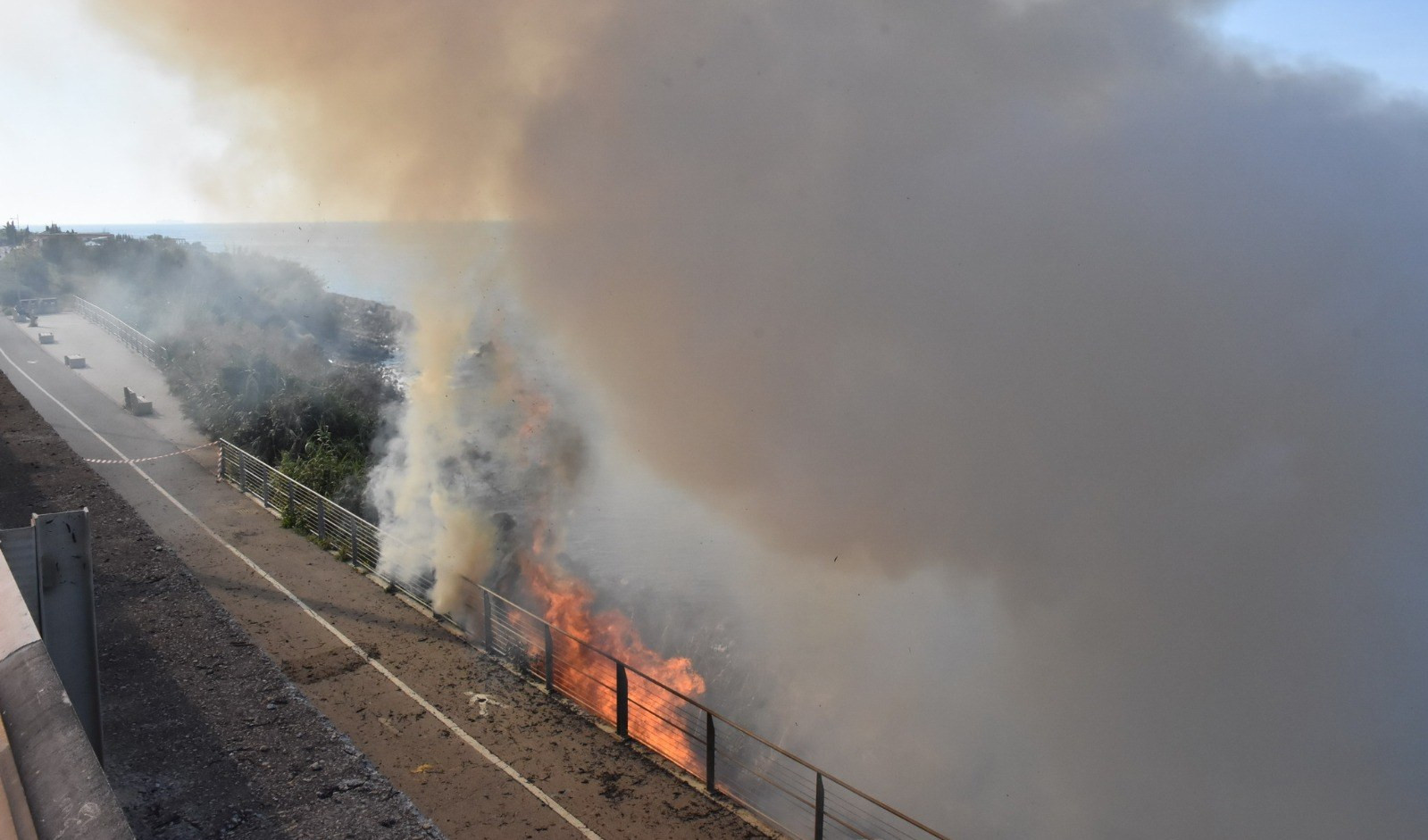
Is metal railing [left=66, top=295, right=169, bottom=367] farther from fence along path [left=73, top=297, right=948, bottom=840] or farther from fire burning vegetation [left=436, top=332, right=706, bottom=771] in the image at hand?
fence along path [left=73, top=297, right=948, bottom=840]

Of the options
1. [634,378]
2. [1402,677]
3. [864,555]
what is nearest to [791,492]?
[864,555]

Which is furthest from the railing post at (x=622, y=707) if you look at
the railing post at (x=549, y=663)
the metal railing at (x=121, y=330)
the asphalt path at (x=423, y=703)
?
the metal railing at (x=121, y=330)

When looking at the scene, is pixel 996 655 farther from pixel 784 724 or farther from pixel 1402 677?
pixel 1402 677

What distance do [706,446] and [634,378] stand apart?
194cm

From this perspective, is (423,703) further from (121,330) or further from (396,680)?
(121,330)

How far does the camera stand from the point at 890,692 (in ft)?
53.9

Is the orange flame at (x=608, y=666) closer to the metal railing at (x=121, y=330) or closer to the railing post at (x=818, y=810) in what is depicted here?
the railing post at (x=818, y=810)

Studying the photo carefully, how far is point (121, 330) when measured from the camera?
3506 centimetres

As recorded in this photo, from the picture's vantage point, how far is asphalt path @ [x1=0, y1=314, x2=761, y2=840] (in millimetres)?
9062

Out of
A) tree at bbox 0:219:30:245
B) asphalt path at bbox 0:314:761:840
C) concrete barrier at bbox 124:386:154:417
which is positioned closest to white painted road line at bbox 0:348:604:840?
asphalt path at bbox 0:314:761:840

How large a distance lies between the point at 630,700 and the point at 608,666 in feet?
11.9

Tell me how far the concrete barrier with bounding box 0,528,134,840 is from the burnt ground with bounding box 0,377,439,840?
1527 mm

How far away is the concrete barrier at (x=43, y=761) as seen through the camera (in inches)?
109

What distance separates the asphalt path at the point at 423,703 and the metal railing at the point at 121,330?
14554mm
